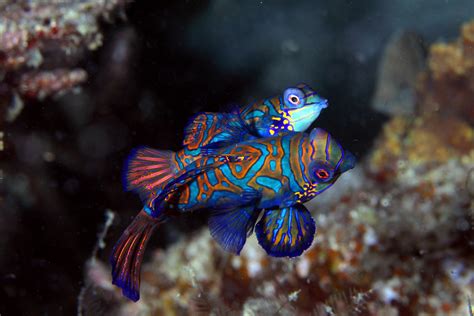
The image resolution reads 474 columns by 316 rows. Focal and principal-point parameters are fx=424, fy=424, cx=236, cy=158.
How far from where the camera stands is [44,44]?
12.3 feet

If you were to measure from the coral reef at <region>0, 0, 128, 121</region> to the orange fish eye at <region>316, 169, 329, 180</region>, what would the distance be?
8.71ft

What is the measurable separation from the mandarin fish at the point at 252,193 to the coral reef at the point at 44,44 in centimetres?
187

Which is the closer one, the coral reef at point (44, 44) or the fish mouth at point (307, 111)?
the fish mouth at point (307, 111)

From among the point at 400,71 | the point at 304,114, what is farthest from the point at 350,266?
the point at 400,71

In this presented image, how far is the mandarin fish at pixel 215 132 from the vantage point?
2.76 meters

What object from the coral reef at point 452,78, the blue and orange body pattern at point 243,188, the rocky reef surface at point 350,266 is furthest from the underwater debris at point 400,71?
the blue and orange body pattern at point 243,188

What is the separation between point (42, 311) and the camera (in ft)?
15.6

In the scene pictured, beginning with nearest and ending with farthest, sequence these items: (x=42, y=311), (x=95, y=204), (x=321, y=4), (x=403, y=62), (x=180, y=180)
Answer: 1. (x=180, y=180)
2. (x=42, y=311)
3. (x=95, y=204)
4. (x=321, y=4)
5. (x=403, y=62)

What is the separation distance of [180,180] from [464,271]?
3487 mm

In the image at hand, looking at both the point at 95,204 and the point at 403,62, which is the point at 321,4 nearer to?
the point at 403,62

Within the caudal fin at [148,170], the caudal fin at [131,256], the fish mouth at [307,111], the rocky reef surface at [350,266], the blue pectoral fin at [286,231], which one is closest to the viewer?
the blue pectoral fin at [286,231]

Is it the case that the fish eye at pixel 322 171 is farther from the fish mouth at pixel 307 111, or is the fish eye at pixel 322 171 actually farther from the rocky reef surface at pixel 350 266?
the rocky reef surface at pixel 350 266

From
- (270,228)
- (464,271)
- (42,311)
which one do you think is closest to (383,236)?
(464,271)

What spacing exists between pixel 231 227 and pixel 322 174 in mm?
676
